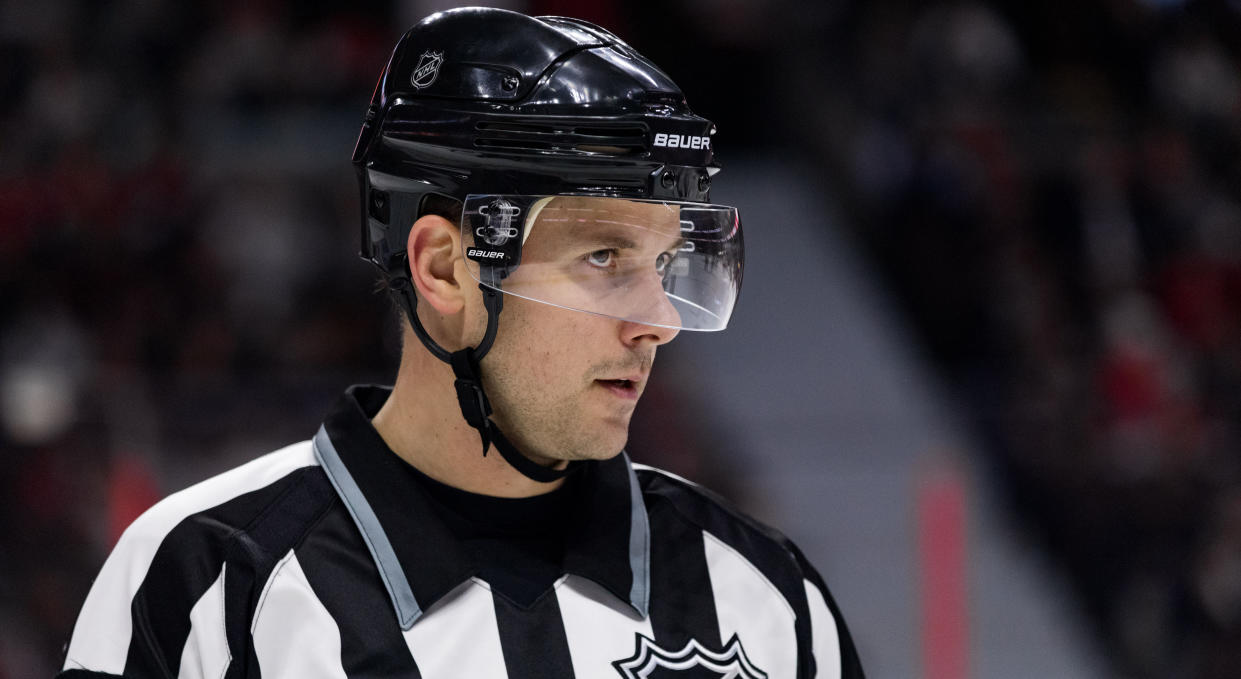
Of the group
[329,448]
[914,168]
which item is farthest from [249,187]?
[329,448]

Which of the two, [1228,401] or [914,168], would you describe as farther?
[914,168]

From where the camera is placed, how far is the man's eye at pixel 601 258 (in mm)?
1429

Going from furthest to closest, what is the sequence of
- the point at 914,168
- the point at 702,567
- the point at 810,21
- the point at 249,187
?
the point at 810,21 < the point at 914,168 < the point at 249,187 < the point at 702,567

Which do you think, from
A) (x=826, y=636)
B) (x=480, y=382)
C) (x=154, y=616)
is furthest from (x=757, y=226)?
(x=154, y=616)

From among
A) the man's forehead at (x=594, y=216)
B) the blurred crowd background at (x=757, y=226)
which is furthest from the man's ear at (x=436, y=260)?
the blurred crowd background at (x=757, y=226)

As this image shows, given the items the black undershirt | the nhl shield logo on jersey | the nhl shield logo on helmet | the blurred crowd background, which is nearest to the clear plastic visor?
the nhl shield logo on helmet

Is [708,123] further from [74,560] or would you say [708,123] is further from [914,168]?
[914,168]

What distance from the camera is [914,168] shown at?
6.33 metres

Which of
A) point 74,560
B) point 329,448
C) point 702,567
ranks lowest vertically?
point 74,560

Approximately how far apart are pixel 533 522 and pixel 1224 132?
572 cm

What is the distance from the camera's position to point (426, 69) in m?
1.49

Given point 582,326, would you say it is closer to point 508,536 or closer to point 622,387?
point 622,387

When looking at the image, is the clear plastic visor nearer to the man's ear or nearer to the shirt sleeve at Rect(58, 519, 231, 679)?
the man's ear

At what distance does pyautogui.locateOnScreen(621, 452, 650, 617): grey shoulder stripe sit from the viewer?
1.51 m
